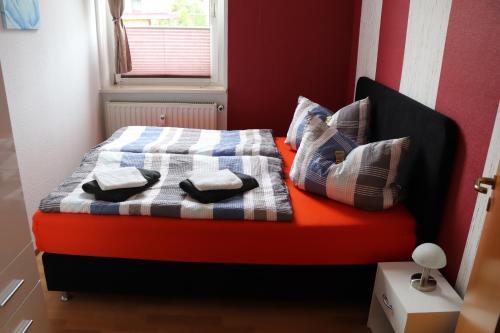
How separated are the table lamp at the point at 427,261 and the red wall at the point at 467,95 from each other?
19 centimetres

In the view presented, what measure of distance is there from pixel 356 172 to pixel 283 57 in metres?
1.83

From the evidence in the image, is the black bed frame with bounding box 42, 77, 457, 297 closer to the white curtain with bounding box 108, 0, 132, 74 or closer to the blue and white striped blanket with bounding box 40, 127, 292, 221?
the blue and white striped blanket with bounding box 40, 127, 292, 221

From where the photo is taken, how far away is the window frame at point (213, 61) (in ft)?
12.1

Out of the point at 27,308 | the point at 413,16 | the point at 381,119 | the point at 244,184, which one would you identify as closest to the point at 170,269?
the point at 244,184

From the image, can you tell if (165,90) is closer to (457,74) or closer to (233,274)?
(233,274)

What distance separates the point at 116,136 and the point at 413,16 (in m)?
2.13

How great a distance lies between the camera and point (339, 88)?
12.3 feet

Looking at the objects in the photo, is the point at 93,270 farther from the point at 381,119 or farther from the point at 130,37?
the point at 130,37

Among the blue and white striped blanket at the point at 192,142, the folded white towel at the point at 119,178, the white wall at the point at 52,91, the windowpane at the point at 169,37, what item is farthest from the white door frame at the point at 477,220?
the windowpane at the point at 169,37

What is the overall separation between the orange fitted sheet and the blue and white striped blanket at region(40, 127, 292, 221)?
0.04 meters

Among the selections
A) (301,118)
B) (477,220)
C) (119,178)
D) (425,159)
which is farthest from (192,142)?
(477,220)

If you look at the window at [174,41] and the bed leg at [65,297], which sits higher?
the window at [174,41]

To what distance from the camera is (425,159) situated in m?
2.04

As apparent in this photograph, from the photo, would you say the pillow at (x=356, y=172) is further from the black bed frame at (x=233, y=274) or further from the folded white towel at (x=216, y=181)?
the folded white towel at (x=216, y=181)
